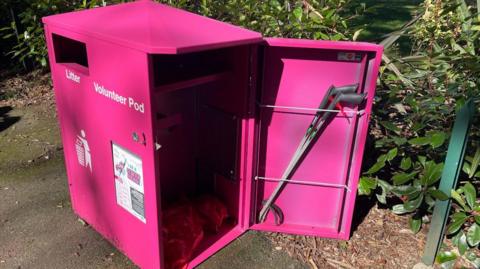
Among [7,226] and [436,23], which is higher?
[436,23]

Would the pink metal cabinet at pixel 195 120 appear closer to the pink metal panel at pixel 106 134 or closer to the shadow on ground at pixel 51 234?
the pink metal panel at pixel 106 134

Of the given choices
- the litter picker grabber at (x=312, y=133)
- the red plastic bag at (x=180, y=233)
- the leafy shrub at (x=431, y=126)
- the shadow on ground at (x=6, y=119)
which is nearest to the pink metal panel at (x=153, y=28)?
the litter picker grabber at (x=312, y=133)

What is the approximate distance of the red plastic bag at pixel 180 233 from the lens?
304cm

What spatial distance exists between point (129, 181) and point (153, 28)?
3.27 ft

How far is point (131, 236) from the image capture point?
2.96 meters

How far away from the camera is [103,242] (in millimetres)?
3275

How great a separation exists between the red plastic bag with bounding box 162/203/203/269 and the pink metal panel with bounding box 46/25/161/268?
21cm

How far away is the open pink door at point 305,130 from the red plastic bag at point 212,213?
0.87 feet

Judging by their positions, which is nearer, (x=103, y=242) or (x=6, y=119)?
(x=103, y=242)

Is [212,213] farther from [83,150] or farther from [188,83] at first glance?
Result: [188,83]

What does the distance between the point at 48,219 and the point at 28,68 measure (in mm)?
3957

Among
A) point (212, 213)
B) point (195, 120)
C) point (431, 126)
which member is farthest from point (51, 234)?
point (431, 126)

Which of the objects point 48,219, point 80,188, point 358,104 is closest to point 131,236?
point 80,188

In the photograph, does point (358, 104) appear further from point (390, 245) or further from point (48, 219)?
point (48, 219)
